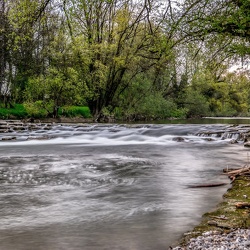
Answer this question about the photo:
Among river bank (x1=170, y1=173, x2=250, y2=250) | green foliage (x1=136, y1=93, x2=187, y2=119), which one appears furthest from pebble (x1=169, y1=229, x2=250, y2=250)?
green foliage (x1=136, y1=93, x2=187, y2=119)

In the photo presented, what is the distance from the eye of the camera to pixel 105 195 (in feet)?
21.9

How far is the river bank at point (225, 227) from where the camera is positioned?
3.57 metres

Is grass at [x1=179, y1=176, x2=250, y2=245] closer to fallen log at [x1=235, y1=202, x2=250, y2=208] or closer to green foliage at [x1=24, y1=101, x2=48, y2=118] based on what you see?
fallen log at [x1=235, y1=202, x2=250, y2=208]

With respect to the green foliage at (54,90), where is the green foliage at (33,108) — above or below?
below

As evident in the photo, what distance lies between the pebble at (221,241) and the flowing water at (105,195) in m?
0.47

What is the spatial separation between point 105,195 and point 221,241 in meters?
3.34

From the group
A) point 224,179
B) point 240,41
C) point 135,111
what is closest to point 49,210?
point 224,179

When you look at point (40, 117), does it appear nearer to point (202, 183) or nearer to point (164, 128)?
point (164, 128)

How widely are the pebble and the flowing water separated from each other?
1.56 ft

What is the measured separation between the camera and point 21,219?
5.16 m

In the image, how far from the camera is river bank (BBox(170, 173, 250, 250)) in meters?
3.57

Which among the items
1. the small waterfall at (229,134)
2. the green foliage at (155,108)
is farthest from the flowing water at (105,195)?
the green foliage at (155,108)

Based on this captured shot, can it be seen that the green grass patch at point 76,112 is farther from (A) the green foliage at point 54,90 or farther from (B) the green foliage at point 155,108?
(B) the green foliage at point 155,108

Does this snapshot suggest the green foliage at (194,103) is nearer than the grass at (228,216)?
No
